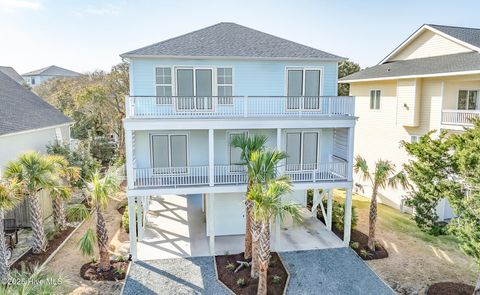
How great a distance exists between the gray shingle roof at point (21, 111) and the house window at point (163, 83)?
8233mm

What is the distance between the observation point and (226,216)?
15203 mm

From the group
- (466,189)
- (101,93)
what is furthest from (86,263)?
(101,93)

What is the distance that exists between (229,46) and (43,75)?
78.4 metres

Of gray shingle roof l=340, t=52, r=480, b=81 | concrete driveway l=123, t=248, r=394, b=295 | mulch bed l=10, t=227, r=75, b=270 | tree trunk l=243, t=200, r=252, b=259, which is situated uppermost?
gray shingle roof l=340, t=52, r=480, b=81

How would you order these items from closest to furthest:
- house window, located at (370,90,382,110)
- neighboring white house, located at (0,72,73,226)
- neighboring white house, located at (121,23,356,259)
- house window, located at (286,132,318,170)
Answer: neighboring white house, located at (121,23,356,259)
house window, located at (286,132,318,170)
neighboring white house, located at (0,72,73,226)
house window, located at (370,90,382,110)

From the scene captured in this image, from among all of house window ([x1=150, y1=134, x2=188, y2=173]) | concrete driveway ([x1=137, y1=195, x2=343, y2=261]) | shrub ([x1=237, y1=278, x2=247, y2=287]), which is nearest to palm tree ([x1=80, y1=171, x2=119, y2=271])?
concrete driveway ([x1=137, y1=195, x2=343, y2=261])

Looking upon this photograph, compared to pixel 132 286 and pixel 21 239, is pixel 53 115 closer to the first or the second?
pixel 21 239

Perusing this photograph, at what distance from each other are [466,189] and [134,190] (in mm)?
11516

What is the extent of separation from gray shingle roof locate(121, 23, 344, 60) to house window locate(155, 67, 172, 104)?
818mm

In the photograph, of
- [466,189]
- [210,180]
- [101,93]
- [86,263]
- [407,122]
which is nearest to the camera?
[466,189]

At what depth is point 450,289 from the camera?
10.7 metres

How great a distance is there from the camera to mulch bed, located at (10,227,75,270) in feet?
38.2

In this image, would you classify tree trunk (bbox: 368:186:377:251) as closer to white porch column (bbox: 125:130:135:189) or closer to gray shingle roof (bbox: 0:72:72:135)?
white porch column (bbox: 125:130:135:189)

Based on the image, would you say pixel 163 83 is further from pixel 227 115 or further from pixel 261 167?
pixel 261 167
